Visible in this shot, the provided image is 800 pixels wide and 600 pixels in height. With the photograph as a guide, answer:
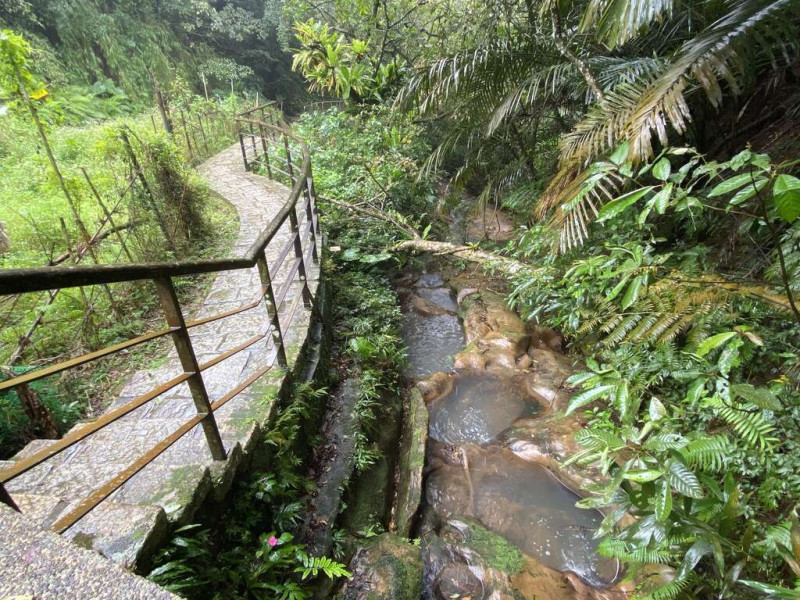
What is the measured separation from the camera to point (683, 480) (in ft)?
4.79

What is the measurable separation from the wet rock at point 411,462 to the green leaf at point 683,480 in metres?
1.75

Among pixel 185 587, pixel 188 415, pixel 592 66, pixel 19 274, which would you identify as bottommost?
pixel 188 415

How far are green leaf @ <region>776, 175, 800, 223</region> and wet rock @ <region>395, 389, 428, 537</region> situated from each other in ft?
8.48

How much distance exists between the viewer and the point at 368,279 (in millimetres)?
5020

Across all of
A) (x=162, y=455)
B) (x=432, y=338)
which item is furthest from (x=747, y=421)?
(x=432, y=338)

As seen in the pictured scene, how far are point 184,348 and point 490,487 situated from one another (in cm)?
254

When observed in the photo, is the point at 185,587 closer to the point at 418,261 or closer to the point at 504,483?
the point at 504,483

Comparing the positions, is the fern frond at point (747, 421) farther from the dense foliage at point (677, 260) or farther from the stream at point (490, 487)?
the stream at point (490, 487)

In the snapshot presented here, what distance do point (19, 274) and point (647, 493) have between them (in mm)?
2244

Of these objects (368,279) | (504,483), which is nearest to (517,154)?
(368,279)

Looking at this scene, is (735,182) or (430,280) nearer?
(735,182)

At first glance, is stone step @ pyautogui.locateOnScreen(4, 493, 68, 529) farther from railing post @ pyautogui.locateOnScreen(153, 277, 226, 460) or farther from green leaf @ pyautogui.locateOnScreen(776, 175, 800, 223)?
green leaf @ pyautogui.locateOnScreen(776, 175, 800, 223)

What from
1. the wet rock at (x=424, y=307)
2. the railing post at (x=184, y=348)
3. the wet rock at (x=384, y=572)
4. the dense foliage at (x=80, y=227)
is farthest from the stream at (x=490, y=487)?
the dense foliage at (x=80, y=227)

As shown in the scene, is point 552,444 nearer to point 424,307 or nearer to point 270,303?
point 270,303
